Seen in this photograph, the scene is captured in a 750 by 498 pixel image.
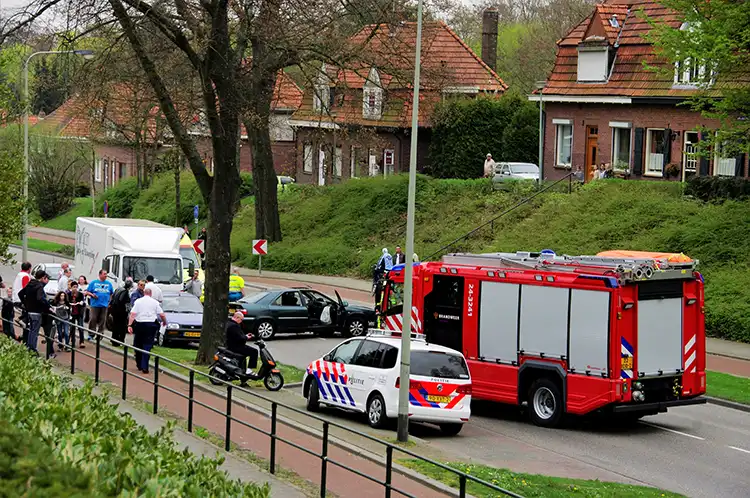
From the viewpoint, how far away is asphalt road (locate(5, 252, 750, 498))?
55.4ft

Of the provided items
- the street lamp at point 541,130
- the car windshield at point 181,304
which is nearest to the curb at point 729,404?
the car windshield at point 181,304

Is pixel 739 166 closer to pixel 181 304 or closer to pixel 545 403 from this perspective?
pixel 181 304

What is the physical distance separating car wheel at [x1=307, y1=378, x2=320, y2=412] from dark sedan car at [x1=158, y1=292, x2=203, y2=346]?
818 centimetres

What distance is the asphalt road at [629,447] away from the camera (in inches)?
664

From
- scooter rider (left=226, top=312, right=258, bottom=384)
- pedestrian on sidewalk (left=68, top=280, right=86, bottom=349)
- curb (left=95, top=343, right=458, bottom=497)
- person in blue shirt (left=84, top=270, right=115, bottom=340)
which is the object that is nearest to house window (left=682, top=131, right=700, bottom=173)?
person in blue shirt (left=84, top=270, right=115, bottom=340)

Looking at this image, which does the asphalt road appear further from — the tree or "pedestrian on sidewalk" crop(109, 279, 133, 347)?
the tree

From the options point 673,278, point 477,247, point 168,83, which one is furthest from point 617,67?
point 673,278

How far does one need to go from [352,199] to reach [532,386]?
3506 centimetres

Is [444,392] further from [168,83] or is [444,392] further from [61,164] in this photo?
[61,164]

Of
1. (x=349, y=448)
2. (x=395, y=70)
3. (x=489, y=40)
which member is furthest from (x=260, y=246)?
(x=349, y=448)

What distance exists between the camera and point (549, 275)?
21000mm

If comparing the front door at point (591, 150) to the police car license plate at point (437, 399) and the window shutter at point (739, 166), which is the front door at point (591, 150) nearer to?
the window shutter at point (739, 166)

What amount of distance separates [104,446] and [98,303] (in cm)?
2147

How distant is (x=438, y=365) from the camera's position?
1948cm
